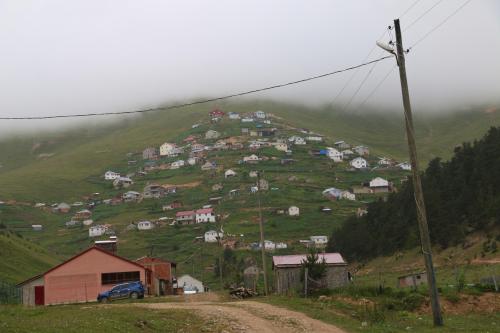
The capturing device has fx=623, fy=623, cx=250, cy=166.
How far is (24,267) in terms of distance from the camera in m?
82.7

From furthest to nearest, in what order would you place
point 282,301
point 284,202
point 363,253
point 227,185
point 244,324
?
point 227,185, point 284,202, point 363,253, point 282,301, point 244,324

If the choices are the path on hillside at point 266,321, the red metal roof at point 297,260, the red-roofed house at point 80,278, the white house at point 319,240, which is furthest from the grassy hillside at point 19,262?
the white house at point 319,240

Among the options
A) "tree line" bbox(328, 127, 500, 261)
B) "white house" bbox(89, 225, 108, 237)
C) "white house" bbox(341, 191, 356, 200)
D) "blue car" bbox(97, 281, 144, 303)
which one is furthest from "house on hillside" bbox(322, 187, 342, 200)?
"blue car" bbox(97, 281, 144, 303)

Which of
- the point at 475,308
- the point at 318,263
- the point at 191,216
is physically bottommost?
the point at 475,308

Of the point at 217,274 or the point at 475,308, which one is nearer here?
the point at 475,308

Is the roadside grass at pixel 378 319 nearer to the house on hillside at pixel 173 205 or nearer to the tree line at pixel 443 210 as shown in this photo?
the tree line at pixel 443 210

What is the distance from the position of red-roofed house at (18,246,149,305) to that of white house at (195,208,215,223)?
115330mm

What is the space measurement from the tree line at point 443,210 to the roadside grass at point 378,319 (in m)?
52.2

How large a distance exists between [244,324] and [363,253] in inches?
3232

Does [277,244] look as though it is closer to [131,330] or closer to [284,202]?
[284,202]

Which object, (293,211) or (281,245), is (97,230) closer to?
(293,211)

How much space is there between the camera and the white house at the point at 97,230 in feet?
537

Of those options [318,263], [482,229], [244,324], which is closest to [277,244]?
[482,229]

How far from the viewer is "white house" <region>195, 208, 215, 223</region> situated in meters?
171
